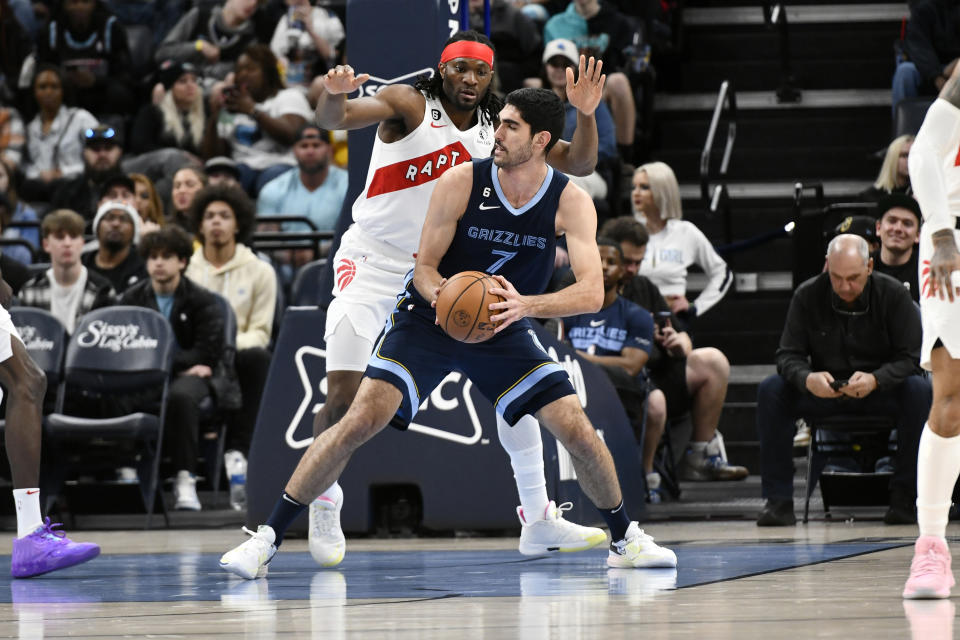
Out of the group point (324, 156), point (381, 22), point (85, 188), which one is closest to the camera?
point (381, 22)

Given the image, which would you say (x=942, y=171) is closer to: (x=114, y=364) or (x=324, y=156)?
(x=114, y=364)

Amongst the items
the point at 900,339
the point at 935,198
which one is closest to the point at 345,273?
the point at 935,198

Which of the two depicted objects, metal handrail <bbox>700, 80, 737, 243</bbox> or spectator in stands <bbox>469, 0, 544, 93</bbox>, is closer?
metal handrail <bbox>700, 80, 737, 243</bbox>

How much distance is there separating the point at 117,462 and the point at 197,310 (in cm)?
121

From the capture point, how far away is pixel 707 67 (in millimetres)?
15258

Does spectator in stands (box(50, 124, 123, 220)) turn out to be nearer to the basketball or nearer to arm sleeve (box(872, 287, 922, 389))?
arm sleeve (box(872, 287, 922, 389))

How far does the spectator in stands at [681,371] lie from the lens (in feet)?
33.5

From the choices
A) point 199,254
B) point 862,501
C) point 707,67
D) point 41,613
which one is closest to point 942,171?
point 41,613

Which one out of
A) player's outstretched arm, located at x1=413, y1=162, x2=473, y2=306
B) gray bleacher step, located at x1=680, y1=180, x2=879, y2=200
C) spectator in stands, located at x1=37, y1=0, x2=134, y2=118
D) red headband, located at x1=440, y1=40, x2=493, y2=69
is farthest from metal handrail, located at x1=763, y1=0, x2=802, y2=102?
player's outstretched arm, located at x1=413, y1=162, x2=473, y2=306

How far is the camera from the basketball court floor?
4293mm

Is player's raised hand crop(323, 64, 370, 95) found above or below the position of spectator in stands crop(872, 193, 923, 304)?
above

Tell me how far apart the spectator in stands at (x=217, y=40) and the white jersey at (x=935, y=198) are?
34.7 feet

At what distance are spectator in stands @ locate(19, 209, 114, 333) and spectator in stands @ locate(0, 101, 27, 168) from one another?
384cm

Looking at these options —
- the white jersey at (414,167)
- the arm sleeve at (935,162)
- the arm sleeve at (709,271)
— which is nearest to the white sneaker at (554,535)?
the white jersey at (414,167)
